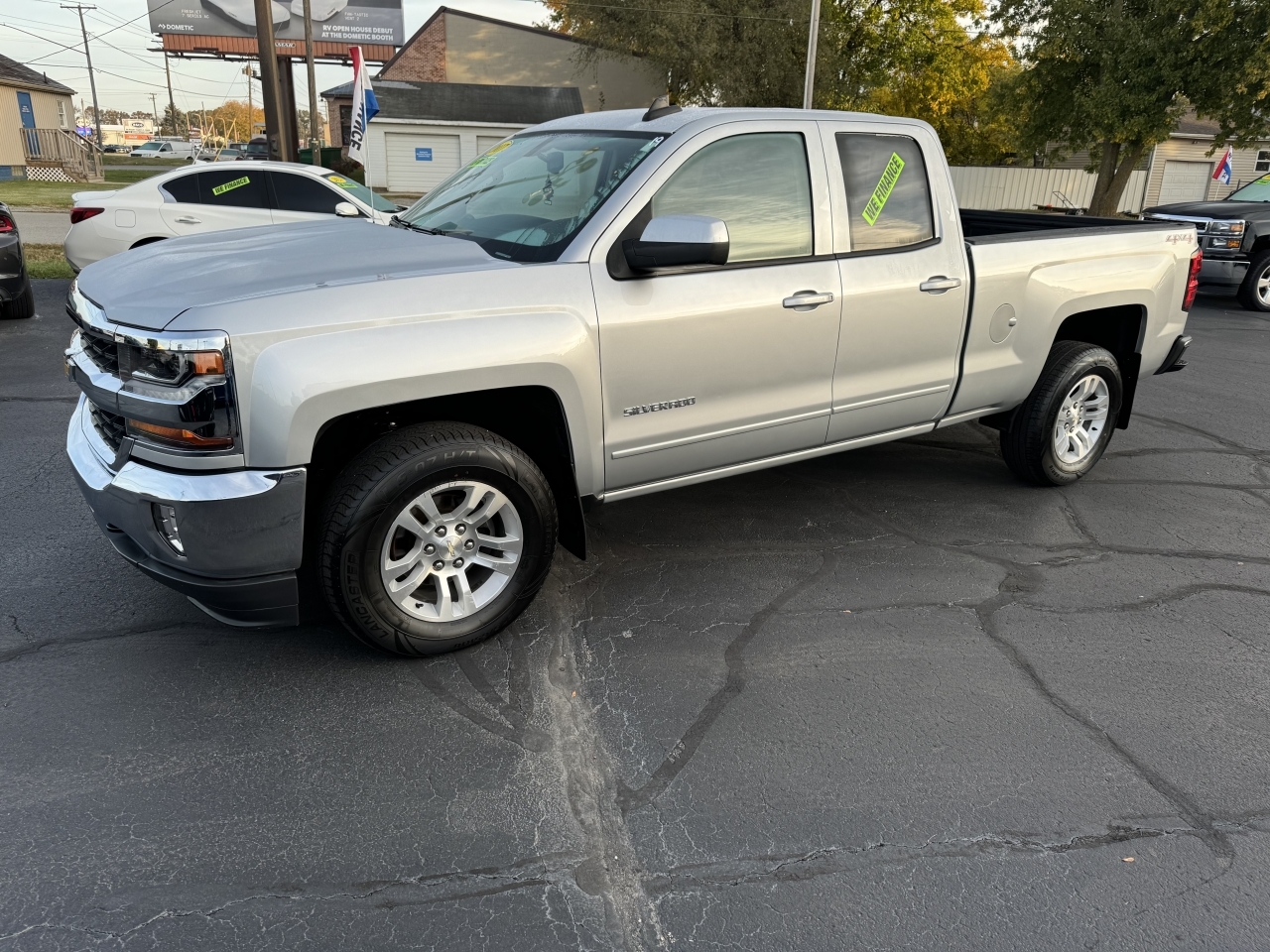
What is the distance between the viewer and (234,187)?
1058 centimetres

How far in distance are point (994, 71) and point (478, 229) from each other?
147ft

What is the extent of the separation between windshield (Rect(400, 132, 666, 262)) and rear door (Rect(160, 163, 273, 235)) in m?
6.75

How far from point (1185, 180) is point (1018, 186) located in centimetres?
957

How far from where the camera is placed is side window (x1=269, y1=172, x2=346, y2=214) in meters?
10.7

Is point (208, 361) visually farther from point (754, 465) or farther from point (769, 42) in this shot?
point (769, 42)

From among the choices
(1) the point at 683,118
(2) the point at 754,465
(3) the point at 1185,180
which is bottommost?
(2) the point at 754,465

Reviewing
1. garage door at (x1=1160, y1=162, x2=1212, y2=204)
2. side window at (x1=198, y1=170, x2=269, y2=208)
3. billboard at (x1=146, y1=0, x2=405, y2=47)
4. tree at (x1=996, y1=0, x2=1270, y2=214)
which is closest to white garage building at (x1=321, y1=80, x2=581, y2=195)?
billboard at (x1=146, y1=0, x2=405, y2=47)

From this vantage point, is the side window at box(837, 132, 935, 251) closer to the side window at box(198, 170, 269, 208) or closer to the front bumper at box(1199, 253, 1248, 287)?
the side window at box(198, 170, 269, 208)

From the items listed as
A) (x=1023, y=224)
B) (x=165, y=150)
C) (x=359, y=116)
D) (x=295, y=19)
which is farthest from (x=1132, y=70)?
(x=165, y=150)

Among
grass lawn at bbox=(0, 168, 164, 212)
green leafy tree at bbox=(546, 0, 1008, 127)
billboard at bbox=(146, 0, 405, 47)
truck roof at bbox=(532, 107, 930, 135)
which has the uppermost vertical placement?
billboard at bbox=(146, 0, 405, 47)

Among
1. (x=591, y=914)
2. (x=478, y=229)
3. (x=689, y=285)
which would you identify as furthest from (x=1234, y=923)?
(x=478, y=229)

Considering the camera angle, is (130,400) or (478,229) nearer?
(130,400)

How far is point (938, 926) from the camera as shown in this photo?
2475 millimetres

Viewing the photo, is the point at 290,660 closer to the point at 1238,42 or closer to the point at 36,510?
the point at 36,510
